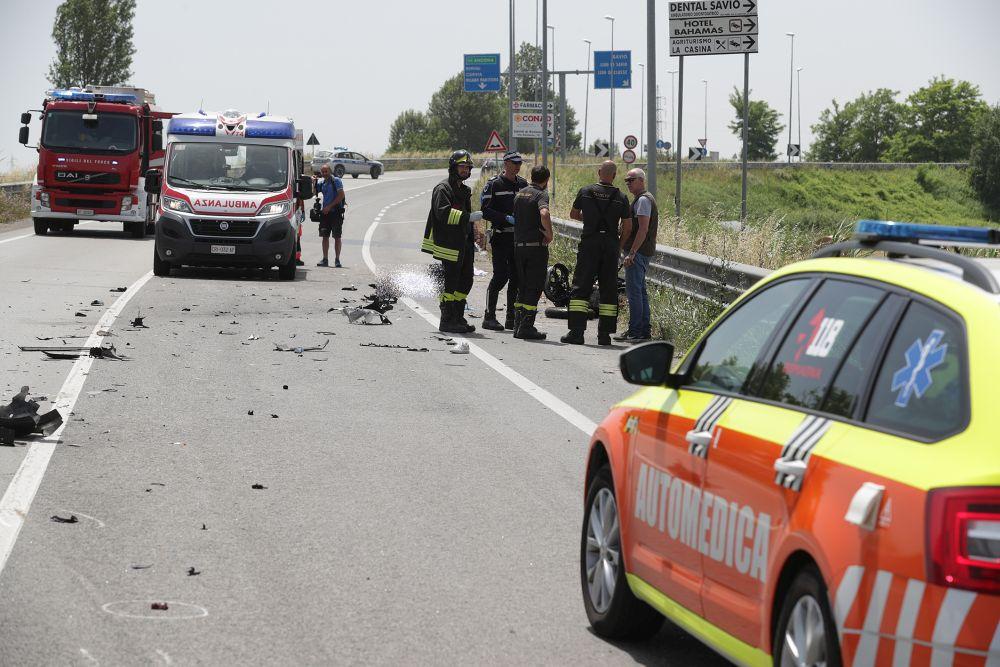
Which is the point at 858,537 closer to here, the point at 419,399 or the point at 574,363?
the point at 419,399

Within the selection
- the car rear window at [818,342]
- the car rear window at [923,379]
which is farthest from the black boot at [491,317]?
the car rear window at [923,379]

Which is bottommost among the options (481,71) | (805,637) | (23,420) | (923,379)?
(23,420)

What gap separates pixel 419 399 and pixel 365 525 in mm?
4566

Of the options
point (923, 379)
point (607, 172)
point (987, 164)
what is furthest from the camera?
point (987, 164)

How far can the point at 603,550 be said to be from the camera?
5496mm

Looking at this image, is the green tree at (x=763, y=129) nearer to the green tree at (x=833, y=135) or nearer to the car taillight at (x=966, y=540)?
the green tree at (x=833, y=135)

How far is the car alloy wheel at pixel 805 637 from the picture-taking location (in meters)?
3.65

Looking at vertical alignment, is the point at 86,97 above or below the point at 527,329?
above

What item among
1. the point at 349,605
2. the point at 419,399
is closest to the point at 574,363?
the point at 419,399

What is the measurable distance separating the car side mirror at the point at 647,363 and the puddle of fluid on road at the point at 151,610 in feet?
6.44

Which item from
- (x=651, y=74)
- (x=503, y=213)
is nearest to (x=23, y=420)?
(x=503, y=213)

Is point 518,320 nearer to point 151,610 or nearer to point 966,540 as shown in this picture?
point 151,610

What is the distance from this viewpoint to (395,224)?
45688 millimetres

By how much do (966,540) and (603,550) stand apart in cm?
247
